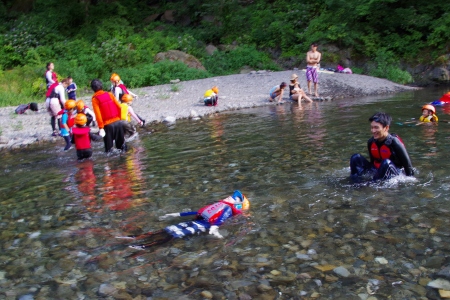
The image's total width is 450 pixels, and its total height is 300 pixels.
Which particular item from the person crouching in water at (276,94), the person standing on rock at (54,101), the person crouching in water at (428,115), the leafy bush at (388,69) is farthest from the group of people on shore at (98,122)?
the leafy bush at (388,69)

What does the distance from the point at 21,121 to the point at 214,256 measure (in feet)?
38.1

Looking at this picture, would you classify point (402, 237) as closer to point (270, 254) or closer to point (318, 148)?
point (270, 254)

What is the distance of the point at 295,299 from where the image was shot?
3881mm

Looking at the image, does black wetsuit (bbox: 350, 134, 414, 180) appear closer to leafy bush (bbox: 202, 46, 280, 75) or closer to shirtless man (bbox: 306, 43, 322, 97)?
shirtless man (bbox: 306, 43, 322, 97)

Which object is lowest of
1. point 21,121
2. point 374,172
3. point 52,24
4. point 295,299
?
point 295,299

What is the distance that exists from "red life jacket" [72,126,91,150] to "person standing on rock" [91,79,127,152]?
0.31m

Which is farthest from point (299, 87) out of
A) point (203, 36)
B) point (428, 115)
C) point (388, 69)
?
point (203, 36)

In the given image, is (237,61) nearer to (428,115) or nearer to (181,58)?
(181,58)

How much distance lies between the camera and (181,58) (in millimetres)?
26219

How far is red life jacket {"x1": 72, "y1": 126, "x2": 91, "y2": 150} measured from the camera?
984cm

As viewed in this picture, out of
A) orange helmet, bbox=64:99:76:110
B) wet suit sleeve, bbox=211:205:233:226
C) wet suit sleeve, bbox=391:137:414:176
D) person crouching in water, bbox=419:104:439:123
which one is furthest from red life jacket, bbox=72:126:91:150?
person crouching in water, bbox=419:104:439:123

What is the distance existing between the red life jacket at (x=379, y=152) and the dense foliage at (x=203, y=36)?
15.7 m

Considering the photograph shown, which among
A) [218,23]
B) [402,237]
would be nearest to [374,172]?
[402,237]

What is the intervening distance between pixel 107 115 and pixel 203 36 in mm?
22730
